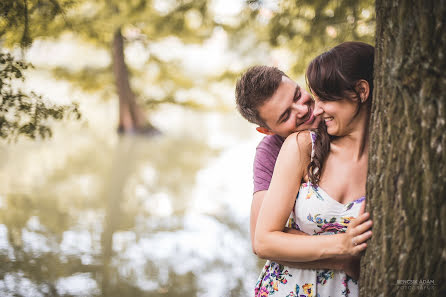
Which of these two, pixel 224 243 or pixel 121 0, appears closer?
pixel 224 243

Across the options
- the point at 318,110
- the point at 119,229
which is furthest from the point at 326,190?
the point at 119,229

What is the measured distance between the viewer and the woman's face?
62.2 inches

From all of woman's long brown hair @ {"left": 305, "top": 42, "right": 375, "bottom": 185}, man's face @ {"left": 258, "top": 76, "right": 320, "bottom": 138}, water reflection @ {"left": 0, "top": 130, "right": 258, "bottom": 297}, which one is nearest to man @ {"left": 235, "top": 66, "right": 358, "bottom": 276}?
man's face @ {"left": 258, "top": 76, "right": 320, "bottom": 138}

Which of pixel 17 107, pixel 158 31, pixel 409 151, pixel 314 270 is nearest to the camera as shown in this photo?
pixel 409 151

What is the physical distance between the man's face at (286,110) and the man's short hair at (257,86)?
24 mm

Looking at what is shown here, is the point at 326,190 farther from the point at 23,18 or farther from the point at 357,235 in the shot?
the point at 23,18

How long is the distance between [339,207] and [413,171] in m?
0.37

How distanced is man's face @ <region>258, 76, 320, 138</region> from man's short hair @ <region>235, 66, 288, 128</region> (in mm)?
24

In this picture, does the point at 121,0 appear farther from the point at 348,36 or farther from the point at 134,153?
the point at 348,36

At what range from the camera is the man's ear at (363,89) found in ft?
5.04

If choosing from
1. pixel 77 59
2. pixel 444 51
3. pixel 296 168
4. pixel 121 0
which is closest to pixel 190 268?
pixel 296 168

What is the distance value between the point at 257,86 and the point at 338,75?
438mm

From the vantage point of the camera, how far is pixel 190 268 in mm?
4082

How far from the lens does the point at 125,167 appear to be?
8547 mm
